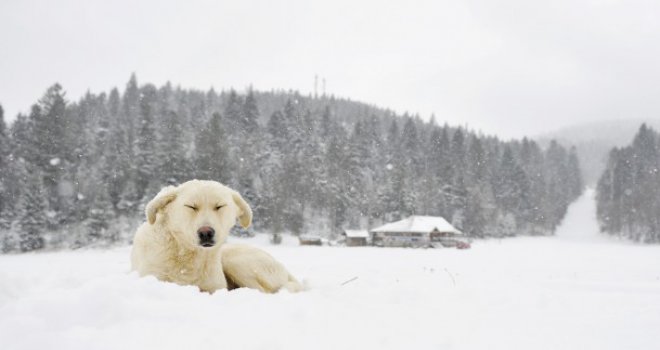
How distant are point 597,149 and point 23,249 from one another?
219 metres

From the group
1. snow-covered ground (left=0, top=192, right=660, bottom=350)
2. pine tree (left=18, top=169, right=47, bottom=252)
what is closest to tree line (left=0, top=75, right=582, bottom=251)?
pine tree (left=18, top=169, right=47, bottom=252)

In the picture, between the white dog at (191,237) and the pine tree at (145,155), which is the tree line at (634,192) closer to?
the pine tree at (145,155)

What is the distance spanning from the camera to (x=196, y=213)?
13.7 feet

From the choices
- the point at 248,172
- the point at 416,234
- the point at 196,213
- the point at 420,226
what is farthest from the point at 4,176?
the point at 196,213

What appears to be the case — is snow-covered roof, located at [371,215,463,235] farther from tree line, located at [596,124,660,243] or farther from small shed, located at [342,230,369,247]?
tree line, located at [596,124,660,243]

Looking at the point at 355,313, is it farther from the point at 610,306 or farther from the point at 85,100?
the point at 85,100

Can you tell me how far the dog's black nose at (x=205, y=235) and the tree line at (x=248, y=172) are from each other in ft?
134

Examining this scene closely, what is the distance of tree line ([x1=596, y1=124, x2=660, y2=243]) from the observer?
214 ft

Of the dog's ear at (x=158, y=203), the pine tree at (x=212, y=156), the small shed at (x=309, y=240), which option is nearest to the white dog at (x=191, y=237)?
the dog's ear at (x=158, y=203)

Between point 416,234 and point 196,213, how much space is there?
50.8m

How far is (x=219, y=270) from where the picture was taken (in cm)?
454

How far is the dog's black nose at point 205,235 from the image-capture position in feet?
13.2

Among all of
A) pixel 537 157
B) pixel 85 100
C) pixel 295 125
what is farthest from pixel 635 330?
pixel 537 157

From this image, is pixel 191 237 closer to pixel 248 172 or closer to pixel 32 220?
pixel 32 220
